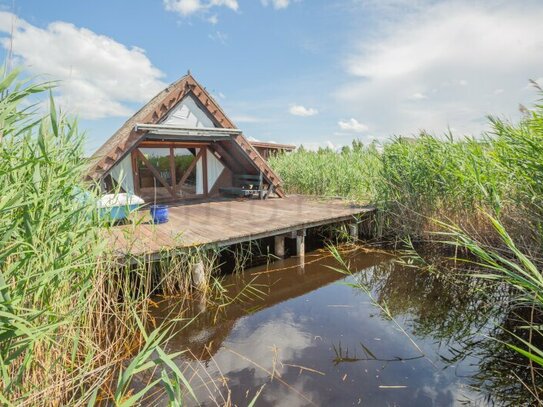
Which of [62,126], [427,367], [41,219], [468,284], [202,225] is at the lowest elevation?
[427,367]

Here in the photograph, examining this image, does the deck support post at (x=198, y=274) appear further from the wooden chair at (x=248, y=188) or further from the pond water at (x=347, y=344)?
the wooden chair at (x=248, y=188)

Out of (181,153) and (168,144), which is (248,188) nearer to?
(181,153)

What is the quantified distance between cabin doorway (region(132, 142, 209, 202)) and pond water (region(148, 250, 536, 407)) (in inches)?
208

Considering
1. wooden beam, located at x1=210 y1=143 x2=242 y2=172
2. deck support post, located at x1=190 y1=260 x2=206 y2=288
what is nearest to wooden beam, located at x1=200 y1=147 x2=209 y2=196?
wooden beam, located at x1=210 y1=143 x2=242 y2=172

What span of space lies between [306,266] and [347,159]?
6.61m

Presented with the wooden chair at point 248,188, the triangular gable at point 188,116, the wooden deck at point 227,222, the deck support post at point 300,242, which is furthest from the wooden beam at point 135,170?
the deck support post at point 300,242

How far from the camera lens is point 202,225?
6672 mm

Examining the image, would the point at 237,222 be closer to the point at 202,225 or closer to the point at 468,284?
the point at 202,225

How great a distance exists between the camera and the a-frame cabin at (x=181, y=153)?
7904 millimetres

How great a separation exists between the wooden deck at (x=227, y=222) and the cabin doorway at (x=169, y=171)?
1240mm

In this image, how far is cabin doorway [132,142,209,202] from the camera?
9.71m

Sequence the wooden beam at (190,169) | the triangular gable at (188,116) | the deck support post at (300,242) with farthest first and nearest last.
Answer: the wooden beam at (190,169) → the triangular gable at (188,116) → the deck support post at (300,242)

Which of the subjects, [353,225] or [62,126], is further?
[353,225]

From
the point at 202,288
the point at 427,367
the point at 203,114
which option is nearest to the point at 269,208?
the point at 203,114
